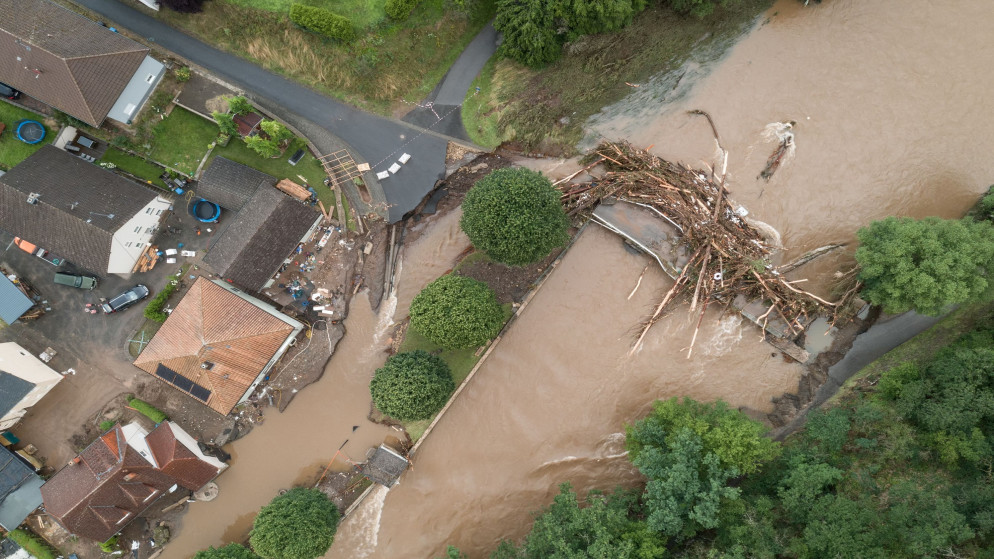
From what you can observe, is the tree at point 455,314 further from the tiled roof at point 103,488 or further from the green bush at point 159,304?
the tiled roof at point 103,488

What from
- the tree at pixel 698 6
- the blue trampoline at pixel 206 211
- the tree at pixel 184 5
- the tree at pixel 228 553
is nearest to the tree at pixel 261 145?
the blue trampoline at pixel 206 211

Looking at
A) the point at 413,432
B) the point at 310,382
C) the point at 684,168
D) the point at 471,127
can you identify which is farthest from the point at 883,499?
the point at 310,382

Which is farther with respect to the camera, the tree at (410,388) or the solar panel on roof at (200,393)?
the solar panel on roof at (200,393)

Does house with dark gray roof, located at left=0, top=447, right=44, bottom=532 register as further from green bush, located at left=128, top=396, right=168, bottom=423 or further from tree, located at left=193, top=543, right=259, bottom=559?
tree, located at left=193, top=543, right=259, bottom=559

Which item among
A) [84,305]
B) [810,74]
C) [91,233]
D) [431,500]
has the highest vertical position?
[91,233]

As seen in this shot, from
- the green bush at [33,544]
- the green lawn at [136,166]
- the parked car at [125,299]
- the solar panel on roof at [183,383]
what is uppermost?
the green lawn at [136,166]

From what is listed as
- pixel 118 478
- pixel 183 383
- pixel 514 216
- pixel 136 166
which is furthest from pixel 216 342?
pixel 514 216

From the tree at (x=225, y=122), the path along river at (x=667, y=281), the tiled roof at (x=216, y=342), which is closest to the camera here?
the tiled roof at (x=216, y=342)

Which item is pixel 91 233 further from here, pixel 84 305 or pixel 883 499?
pixel 883 499
